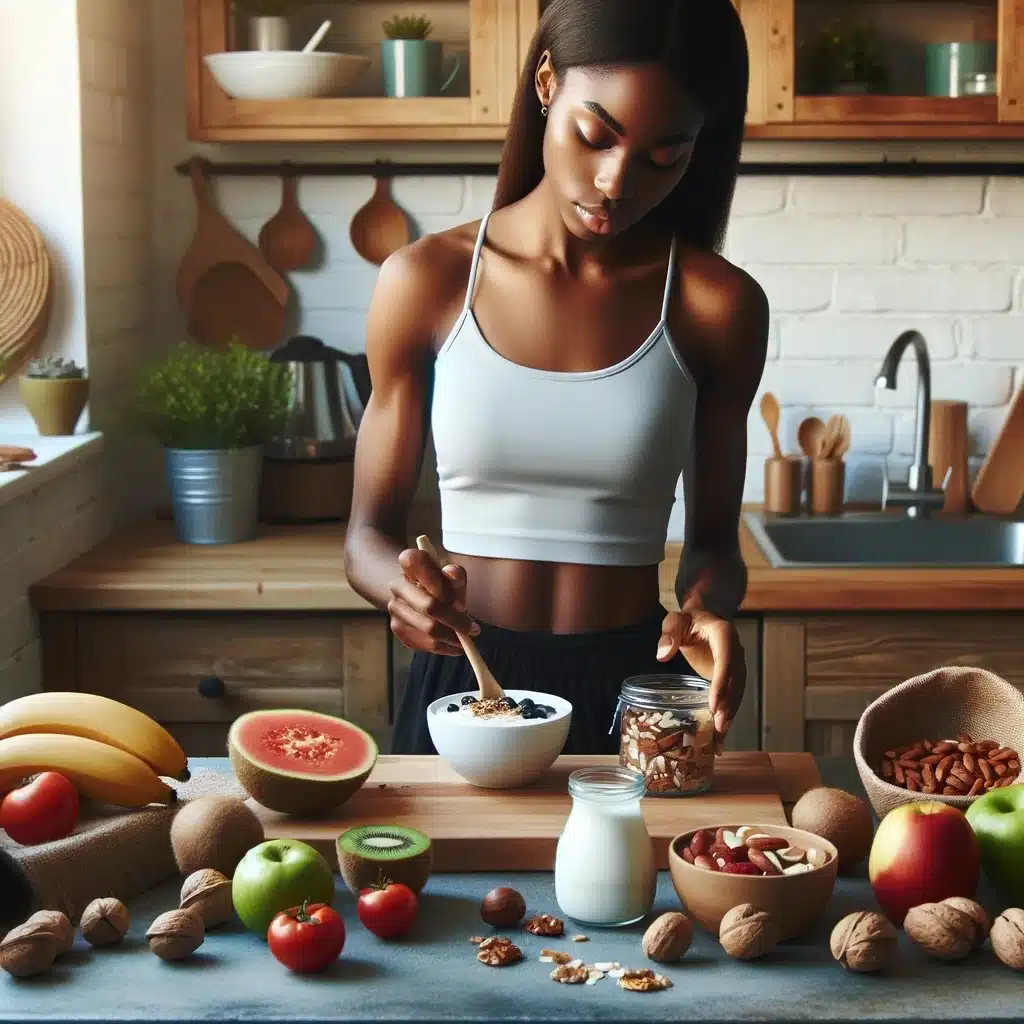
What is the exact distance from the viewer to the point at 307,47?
279 cm

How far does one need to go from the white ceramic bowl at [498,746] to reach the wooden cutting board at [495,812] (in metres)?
0.02

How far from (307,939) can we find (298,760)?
1.08 feet

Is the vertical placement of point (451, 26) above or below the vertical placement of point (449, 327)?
above

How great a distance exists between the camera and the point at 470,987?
107cm

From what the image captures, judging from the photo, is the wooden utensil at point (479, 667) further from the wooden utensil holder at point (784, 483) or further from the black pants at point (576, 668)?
the wooden utensil holder at point (784, 483)

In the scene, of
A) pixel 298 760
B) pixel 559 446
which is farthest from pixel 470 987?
pixel 559 446

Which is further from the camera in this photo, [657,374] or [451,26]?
[451,26]

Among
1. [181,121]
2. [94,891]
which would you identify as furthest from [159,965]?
[181,121]

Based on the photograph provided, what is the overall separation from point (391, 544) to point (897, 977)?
0.81 metres

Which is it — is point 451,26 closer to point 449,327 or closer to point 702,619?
point 449,327

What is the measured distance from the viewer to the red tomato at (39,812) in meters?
1.24

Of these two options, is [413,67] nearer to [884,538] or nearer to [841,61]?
[841,61]

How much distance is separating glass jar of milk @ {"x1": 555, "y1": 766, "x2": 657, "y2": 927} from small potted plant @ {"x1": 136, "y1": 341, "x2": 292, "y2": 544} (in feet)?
5.36

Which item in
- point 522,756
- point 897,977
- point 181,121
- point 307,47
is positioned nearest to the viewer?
point 897,977
